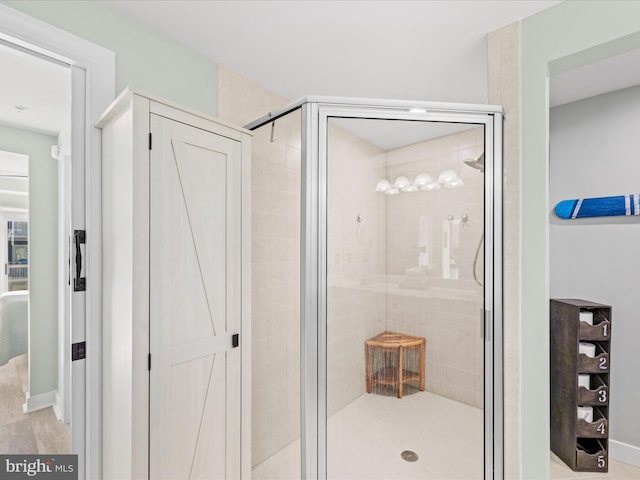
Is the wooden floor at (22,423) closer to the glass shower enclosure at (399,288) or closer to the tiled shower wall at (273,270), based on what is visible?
the tiled shower wall at (273,270)

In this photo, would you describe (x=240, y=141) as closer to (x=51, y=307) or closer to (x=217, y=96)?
(x=217, y=96)

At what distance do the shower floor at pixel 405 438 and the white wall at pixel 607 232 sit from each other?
154cm

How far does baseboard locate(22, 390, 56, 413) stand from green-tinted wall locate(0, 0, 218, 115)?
4.58 ft

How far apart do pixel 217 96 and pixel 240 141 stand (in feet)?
2.01

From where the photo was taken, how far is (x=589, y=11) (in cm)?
151

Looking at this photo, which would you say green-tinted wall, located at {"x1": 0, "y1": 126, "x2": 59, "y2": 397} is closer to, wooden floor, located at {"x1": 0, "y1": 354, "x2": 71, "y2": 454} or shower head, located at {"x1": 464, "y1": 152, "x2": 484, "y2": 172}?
wooden floor, located at {"x1": 0, "y1": 354, "x2": 71, "y2": 454}

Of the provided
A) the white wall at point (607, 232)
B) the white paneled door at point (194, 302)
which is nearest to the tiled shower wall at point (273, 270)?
the white paneled door at point (194, 302)

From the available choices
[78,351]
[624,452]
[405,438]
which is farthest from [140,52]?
[624,452]

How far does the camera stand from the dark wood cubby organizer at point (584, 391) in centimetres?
229

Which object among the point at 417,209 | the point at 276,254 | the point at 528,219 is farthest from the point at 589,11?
the point at 276,254

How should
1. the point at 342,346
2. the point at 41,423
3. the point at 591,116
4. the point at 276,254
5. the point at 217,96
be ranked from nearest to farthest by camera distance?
the point at 41,423 → the point at 342,346 → the point at 276,254 → the point at 217,96 → the point at 591,116

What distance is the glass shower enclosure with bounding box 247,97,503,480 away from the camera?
5.30 feet

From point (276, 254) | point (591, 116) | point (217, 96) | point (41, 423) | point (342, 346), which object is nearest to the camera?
point (41, 423)

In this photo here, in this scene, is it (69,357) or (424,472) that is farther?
(424,472)
